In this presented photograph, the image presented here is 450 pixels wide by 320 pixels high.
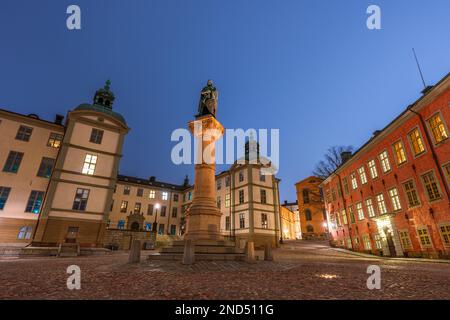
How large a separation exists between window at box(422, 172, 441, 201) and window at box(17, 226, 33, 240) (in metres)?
33.2

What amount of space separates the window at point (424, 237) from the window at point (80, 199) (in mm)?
28709

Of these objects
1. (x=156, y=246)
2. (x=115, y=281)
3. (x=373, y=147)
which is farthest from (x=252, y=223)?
(x=115, y=281)

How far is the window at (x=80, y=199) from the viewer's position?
849 inches

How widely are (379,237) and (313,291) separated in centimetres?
2021

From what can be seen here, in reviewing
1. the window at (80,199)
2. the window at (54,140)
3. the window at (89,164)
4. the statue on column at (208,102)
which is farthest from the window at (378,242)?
the window at (54,140)

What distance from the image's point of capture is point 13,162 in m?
21.8

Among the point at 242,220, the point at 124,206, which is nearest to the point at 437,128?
the point at 242,220

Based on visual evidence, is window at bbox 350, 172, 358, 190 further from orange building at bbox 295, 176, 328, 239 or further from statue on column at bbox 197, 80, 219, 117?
orange building at bbox 295, 176, 328, 239

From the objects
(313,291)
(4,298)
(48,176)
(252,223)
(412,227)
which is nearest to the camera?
(4,298)

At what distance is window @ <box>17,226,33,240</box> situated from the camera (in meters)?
20.3

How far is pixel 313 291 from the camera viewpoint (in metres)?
4.70

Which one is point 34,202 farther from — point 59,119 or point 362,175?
point 362,175
